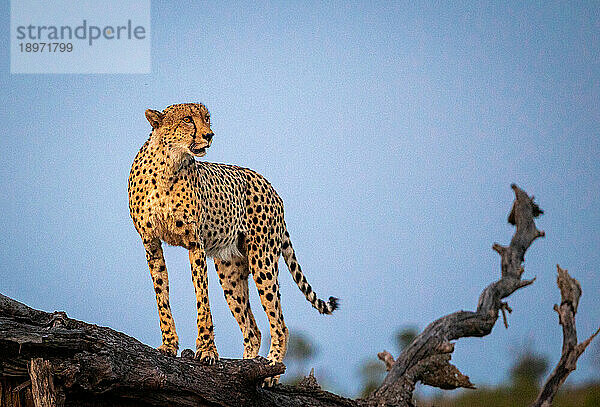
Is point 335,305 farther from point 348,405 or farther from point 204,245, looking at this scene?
point 204,245

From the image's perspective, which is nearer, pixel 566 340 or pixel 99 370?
pixel 99 370

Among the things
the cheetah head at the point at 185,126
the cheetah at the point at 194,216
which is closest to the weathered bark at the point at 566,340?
the cheetah at the point at 194,216

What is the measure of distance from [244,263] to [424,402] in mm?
3068

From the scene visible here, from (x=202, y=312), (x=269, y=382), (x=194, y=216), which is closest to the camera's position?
(x=202, y=312)

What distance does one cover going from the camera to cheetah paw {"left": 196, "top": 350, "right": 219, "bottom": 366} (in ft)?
18.2

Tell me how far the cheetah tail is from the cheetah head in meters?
1.81

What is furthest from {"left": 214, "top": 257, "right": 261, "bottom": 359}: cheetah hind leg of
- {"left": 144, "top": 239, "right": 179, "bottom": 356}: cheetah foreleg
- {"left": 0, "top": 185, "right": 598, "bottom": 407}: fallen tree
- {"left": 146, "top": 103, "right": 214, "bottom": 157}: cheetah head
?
{"left": 146, "top": 103, "right": 214, "bottom": 157}: cheetah head

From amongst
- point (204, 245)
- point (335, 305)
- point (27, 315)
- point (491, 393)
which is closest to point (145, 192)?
point (204, 245)

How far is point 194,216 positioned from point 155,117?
0.83 meters

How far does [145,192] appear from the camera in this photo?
18.9 feet

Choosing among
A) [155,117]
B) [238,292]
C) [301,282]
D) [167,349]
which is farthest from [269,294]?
[155,117]

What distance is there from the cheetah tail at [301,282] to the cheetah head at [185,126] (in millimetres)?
1808

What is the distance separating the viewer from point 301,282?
7.21 metres

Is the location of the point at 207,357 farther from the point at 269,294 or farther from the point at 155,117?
the point at 155,117
